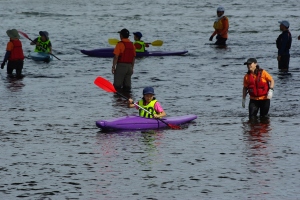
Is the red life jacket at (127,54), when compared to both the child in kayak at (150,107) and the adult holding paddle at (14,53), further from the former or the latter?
the child in kayak at (150,107)

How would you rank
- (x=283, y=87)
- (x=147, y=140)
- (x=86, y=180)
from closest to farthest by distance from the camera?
(x=86, y=180) < (x=147, y=140) < (x=283, y=87)

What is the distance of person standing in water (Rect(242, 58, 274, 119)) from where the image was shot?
1977cm

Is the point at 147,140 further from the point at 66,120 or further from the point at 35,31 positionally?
the point at 35,31

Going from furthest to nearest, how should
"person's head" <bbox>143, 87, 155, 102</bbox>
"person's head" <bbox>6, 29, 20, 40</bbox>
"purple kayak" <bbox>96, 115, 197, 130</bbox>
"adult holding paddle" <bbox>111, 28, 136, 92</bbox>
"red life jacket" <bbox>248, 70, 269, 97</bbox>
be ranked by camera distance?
"person's head" <bbox>6, 29, 20, 40</bbox> < "adult holding paddle" <bbox>111, 28, 136, 92</bbox> < "red life jacket" <bbox>248, 70, 269, 97</bbox> < "purple kayak" <bbox>96, 115, 197, 130</bbox> < "person's head" <bbox>143, 87, 155, 102</bbox>

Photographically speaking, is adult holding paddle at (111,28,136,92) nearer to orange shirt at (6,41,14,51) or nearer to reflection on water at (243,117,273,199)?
orange shirt at (6,41,14,51)

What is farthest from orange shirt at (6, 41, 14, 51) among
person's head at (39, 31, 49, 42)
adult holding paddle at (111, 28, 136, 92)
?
adult holding paddle at (111, 28, 136, 92)

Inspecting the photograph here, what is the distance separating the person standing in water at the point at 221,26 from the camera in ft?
123

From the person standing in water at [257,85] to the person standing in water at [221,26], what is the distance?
17.2 meters

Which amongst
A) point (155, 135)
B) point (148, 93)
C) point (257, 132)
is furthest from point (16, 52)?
point (257, 132)

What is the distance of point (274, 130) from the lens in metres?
19.6

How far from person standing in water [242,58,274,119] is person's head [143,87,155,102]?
217 cm

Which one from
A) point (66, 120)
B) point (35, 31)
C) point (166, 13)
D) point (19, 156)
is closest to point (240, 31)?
point (35, 31)

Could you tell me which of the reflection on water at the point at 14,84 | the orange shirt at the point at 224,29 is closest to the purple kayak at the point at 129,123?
the reflection on water at the point at 14,84

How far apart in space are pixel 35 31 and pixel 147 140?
30856 millimetres
